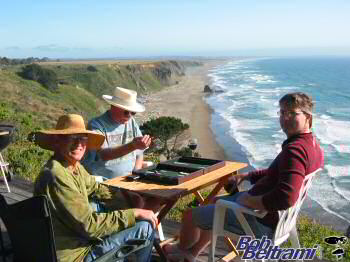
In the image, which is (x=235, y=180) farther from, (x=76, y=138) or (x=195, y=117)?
(x=195, y=117)

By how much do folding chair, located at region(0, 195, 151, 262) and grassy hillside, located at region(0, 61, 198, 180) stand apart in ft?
15.4

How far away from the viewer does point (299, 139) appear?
294cm

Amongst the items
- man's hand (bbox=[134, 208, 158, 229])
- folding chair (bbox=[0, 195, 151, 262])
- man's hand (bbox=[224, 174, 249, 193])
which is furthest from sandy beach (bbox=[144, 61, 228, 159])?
folding chair (bbox=[0, 195, 151, 262])

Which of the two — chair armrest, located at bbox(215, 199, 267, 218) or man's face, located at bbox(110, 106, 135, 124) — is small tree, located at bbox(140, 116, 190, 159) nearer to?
man's face, located at bbox(110, 106, 135, 124)

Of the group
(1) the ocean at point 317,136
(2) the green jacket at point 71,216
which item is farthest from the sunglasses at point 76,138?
(1) the ocean at point 317,136

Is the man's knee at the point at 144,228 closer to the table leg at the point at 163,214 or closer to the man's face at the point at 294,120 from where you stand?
the table leg at the point at 163,214

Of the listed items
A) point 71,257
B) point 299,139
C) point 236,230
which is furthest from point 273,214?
point 71,257

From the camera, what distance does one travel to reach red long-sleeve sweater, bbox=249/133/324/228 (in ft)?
9.15

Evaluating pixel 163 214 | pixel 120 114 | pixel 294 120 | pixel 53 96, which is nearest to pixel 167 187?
pixel 163 214

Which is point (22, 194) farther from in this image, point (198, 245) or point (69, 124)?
point (69, 124)

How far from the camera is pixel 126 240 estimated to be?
276 centimetres

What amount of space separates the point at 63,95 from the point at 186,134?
74.6ft

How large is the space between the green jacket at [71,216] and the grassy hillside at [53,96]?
4567mm

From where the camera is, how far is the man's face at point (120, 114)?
4.28 metres
